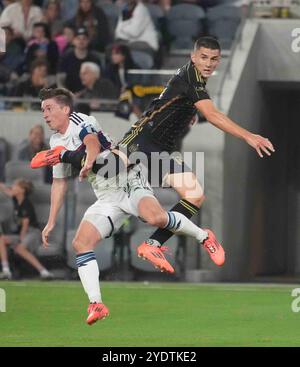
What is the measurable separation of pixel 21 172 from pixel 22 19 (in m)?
2.91

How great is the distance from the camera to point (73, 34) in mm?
20703

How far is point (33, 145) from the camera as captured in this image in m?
19.3

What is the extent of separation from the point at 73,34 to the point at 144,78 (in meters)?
1.61

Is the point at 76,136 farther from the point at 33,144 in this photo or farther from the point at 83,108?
the point at 83,108

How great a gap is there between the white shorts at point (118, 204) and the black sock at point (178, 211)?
341 mm

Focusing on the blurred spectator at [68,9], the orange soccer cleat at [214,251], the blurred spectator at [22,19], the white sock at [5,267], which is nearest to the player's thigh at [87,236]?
the orange soccer cleat at [214,251]

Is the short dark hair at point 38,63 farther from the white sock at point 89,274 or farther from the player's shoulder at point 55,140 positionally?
the white sock at point 89,274

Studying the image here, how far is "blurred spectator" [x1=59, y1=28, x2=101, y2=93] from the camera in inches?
784

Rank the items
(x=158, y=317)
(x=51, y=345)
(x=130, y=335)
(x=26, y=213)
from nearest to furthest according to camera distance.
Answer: (x=51, y=345) → (x=130, y=335) → (x=158, y=317) → (x=26, y=213)

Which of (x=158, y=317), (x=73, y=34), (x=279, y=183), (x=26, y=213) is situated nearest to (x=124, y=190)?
(x=158, y=317)

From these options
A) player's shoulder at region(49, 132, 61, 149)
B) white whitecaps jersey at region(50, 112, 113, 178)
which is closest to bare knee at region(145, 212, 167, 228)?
white whitecaps jersey at region(50, 112, 113, 178)

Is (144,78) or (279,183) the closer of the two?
(144,78)

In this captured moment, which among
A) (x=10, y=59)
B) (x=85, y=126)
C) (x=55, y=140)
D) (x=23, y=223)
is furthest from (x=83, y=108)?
(x=85, y=126)

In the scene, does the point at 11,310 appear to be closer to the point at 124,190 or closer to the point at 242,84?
the point at 124,190
